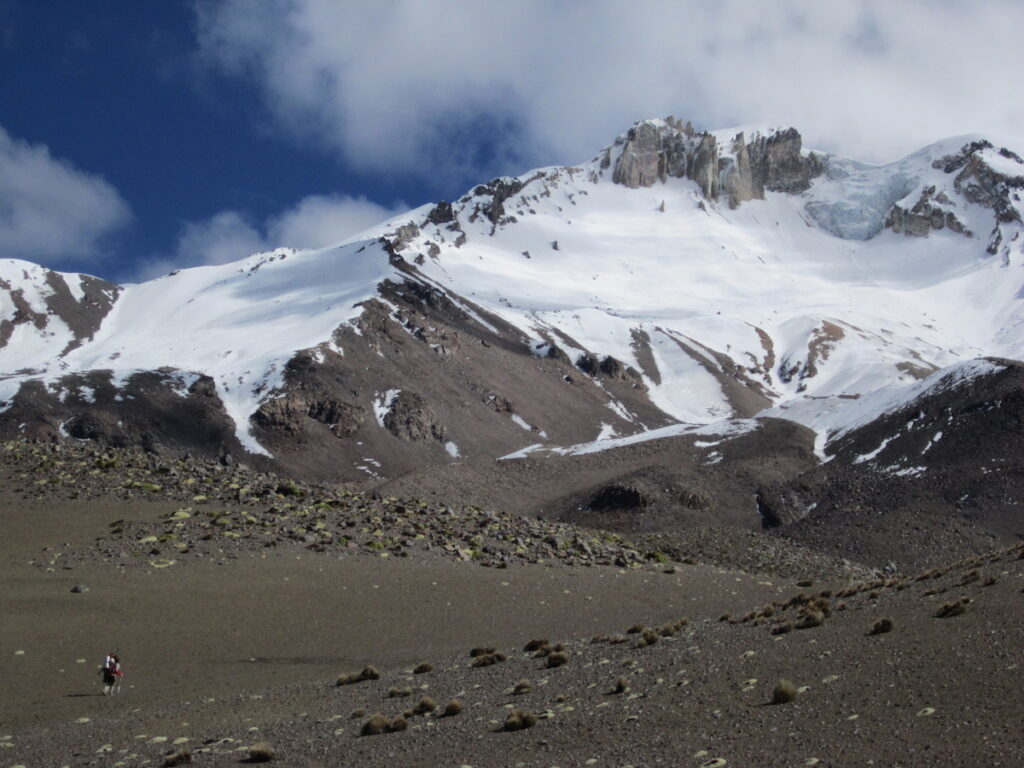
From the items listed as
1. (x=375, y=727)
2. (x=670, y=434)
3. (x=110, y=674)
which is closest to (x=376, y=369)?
(x=670, y=434)

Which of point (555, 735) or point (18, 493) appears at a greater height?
point (18, 493)

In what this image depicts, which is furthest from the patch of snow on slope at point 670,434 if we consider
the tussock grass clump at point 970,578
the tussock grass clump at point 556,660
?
the tussock grass clump at point 556,660

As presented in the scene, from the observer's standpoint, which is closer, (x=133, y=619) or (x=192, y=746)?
(x=192, y=746)

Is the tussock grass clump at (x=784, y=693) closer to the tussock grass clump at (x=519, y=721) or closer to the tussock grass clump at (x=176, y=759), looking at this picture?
the tussock grass clump at (x=519, y=721)

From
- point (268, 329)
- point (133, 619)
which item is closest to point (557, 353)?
point (268, 329)

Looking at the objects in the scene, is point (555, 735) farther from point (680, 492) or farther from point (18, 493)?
A: point (680, 492)

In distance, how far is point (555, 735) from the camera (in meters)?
17.0

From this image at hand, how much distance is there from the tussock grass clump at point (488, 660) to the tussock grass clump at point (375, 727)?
640cm

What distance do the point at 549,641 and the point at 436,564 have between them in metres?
10.5

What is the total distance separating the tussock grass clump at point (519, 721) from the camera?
1789 centimetres

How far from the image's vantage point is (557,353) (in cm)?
15938

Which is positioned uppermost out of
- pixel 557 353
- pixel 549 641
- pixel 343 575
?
pixel 557 353

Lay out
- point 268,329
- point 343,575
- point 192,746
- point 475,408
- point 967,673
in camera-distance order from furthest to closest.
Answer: point 268,329 < point 475,408 < point 343,575 < point 192,746 < point 967,673

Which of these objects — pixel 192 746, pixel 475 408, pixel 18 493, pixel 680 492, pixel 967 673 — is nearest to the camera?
pixel 967 673
